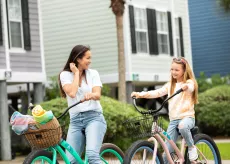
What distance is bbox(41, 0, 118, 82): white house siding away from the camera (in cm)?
2464

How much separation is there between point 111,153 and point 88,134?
1.07m

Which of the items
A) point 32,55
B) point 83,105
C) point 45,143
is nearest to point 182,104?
point 83,105

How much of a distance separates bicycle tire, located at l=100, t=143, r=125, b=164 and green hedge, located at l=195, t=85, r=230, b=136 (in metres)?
17.0

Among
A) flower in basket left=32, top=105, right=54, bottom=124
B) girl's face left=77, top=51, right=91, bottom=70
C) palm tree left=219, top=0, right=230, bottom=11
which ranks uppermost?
palm tree left=219, top=0, right=230, bottom=11

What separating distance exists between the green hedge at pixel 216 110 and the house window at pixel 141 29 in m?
2.93

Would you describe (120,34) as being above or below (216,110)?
above

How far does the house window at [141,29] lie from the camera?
2509cm

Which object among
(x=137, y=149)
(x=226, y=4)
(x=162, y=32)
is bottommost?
(x=137, y=149)

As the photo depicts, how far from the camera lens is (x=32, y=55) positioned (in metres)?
20.7

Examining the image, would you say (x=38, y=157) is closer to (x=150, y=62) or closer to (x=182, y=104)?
(x=182, y=104)

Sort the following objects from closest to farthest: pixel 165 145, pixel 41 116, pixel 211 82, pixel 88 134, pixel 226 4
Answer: pixel 41 116 < pixel 88 134 < pixel 165 145 < pixel 226 4 < pixel 211 82

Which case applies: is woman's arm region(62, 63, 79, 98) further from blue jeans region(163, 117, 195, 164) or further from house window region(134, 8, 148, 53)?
house window region(134, 8, 148, 53)

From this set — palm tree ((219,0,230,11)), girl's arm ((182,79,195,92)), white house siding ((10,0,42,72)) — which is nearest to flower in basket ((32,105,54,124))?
girl's arm ((182,79,195,92))

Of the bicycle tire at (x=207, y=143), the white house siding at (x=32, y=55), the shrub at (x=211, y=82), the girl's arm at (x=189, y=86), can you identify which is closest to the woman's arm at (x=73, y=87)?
the girl's arm at (x=189, y=86)
